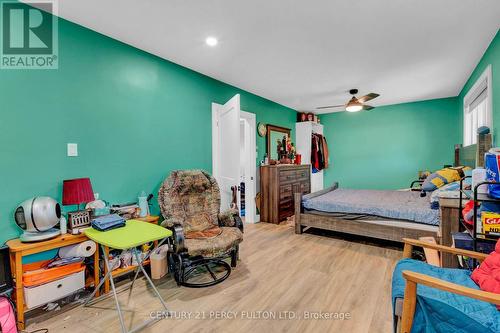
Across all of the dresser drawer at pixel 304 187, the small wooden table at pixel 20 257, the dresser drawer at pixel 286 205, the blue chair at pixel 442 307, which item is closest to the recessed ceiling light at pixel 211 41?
the small wooden table at pixel 20 257

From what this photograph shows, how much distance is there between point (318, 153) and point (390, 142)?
165cm

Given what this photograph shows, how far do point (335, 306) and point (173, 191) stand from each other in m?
1.96

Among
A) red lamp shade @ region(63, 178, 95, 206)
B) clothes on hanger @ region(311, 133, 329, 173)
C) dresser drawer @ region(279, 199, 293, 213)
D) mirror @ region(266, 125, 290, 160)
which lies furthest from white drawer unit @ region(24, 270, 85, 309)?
clothes on hanger @ region(311, 133, 329, 173)

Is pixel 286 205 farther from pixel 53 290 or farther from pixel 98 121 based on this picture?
pixel 53 290

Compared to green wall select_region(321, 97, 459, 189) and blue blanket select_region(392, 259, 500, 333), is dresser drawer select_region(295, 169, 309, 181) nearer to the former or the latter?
green wall select_region(321, 97, 459, 189)

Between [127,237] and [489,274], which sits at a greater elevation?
[127,237]

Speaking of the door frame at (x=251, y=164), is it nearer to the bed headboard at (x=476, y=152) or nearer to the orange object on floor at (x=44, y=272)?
the orange object on floor at (x=44, y=272)

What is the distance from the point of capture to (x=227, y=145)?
126 inches

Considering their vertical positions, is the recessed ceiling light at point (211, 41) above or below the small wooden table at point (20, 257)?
above

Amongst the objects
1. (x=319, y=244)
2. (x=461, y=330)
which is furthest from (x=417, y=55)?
(x=461, y=330)

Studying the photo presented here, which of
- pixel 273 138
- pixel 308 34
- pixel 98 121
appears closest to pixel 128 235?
pixel 98 121

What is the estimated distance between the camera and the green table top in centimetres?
156

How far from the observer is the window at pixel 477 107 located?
2.66 m
